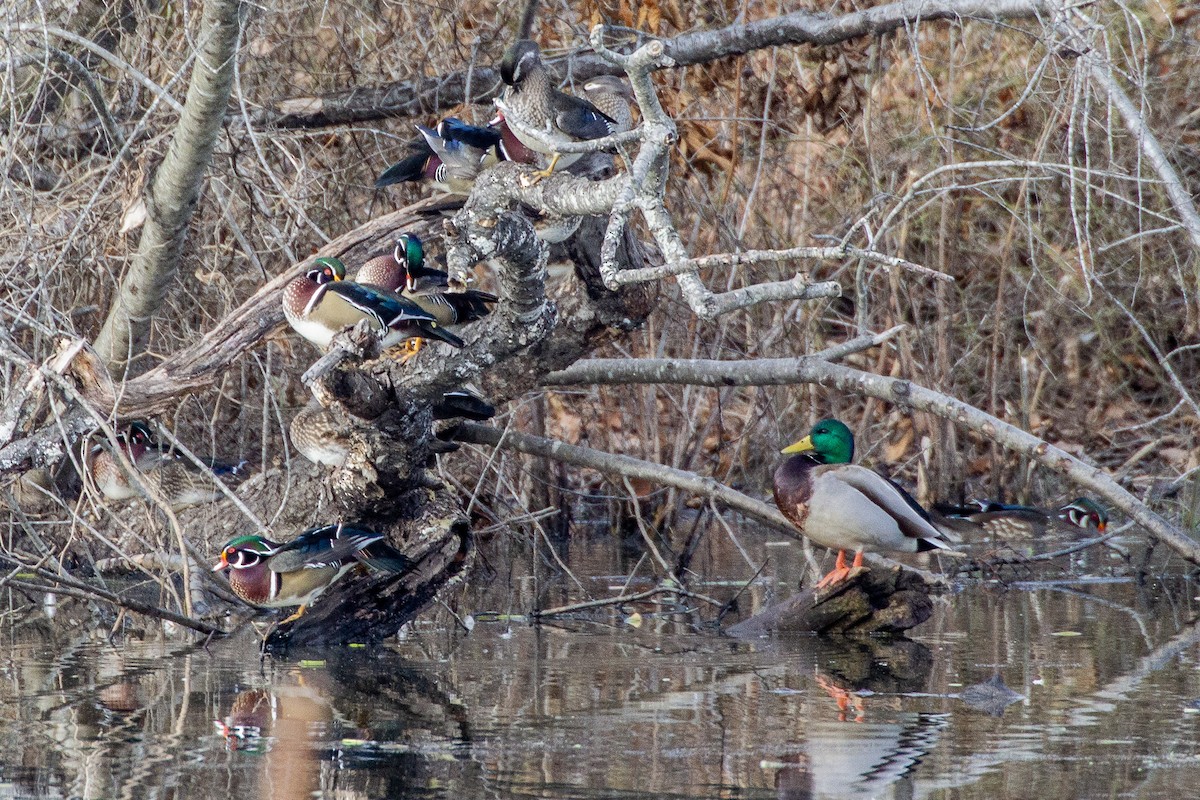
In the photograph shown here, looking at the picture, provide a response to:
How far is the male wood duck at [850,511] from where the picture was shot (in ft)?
18.8

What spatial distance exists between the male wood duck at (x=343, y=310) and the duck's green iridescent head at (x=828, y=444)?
2.03 meters

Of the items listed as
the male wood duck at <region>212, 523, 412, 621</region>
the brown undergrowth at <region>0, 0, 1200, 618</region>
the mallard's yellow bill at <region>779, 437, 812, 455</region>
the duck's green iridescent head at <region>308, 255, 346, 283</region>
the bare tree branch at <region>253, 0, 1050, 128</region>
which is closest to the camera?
the male wood duck at <region>212, 523, 412, 621</region>

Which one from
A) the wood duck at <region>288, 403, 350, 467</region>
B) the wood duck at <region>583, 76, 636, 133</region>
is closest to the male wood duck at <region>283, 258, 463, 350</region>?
the wood duck at <region>288, 403, 350, 467</region>

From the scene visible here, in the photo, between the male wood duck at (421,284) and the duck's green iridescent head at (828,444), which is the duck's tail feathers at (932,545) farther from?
the male wood duck at (421,284)

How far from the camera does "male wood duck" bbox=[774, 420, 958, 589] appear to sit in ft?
18.8

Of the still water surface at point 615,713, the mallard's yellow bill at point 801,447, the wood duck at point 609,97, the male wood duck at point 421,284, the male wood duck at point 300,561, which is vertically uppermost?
the wood duck at point 609,97

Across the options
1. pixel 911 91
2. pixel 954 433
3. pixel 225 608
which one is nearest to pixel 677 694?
pixel 225 608

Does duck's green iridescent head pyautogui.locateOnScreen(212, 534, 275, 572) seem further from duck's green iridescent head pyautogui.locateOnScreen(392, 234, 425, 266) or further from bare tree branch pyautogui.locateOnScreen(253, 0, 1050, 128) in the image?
bare tree branch pyautogui.locateOnScreen(253, 0, 1050, 128)

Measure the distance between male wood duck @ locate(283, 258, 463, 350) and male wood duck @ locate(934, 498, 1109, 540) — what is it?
11.3ft

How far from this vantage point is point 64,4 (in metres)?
5.90

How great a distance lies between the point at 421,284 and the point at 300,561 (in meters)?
1.04

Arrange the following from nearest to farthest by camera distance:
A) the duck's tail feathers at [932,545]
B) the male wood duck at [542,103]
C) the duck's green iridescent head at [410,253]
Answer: the duck's green iridescent head at [410,253]
the male wood duck at [542,103]
the duck's tail feathers at [932,545]

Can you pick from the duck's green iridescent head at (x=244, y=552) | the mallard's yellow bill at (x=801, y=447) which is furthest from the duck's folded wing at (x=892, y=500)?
the duck's green iridescent head at (x=244, y=552)

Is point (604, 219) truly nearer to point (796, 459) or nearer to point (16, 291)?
point (796, 459)
